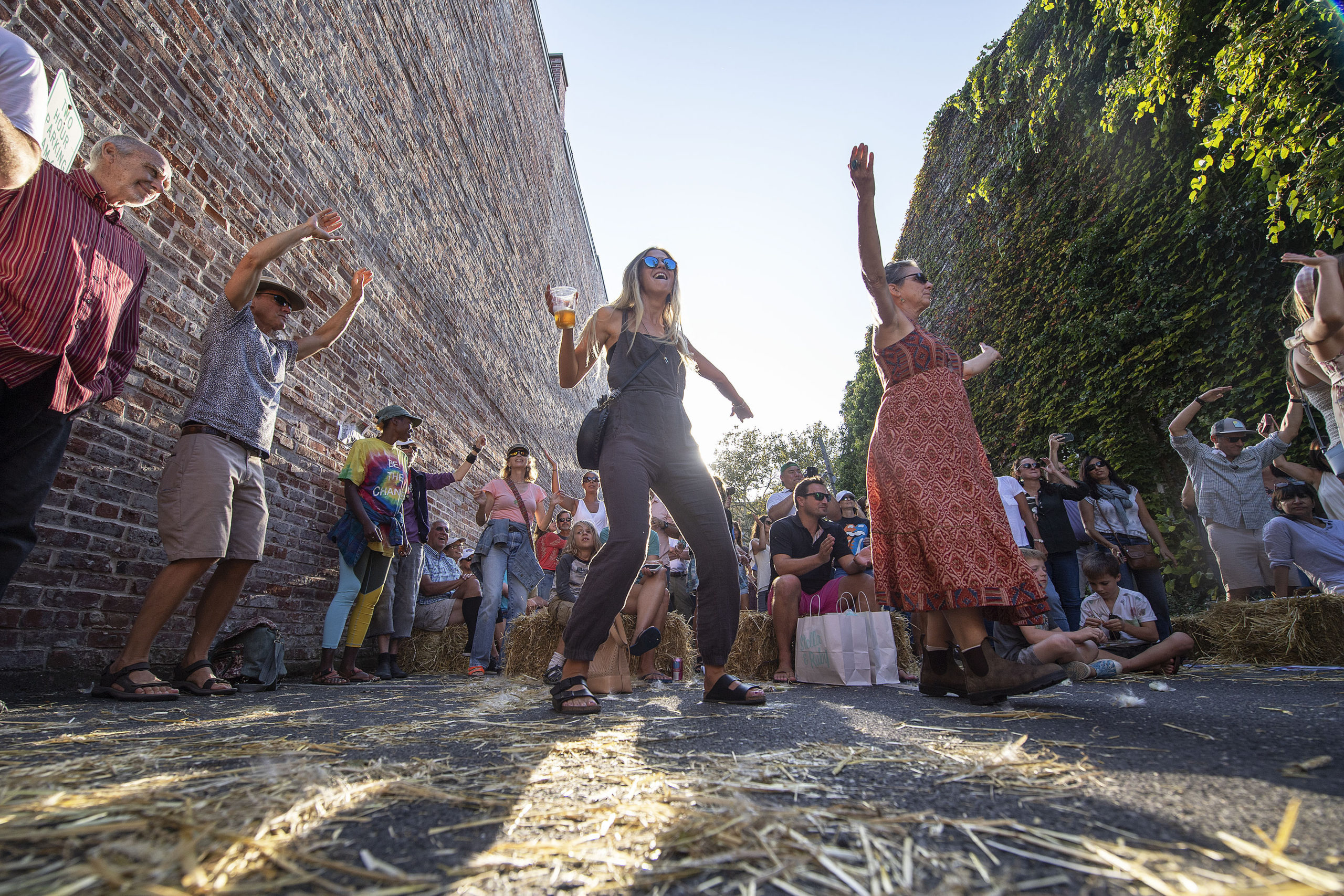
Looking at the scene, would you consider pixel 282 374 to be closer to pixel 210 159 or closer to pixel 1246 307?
pixel 210 159

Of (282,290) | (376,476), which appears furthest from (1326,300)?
(376,476)

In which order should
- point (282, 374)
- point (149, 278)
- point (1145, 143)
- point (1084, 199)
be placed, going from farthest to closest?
1. point (1084, 199)
2. point (1145, 143)
3. point (282, 374)
4. point (149, 278)

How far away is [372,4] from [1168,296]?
324 inches

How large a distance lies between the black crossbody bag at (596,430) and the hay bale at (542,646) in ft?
8.51

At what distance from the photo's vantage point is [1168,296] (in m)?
6.76

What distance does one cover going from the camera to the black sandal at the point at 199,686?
300 cm

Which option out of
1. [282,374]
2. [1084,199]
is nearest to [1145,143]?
[1084,199]

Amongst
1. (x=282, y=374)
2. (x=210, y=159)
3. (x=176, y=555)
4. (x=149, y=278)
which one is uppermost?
(x=210, y=159)

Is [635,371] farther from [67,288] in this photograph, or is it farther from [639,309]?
[67,288]

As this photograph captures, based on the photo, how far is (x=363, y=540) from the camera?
458 cm

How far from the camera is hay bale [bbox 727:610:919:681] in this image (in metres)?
5.02

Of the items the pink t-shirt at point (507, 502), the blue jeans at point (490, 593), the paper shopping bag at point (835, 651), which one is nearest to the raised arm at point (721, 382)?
the paper shopping bag at point (835, 651)

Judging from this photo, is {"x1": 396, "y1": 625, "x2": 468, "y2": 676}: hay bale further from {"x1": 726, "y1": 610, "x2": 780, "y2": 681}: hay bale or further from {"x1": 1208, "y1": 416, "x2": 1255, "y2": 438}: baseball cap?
{"x1": 1208, "y1": 416, "x2": 1255, "y2": 438}: baseball cap

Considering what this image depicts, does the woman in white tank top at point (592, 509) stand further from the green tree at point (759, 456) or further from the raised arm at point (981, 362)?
the green tree at point (759, 456)
